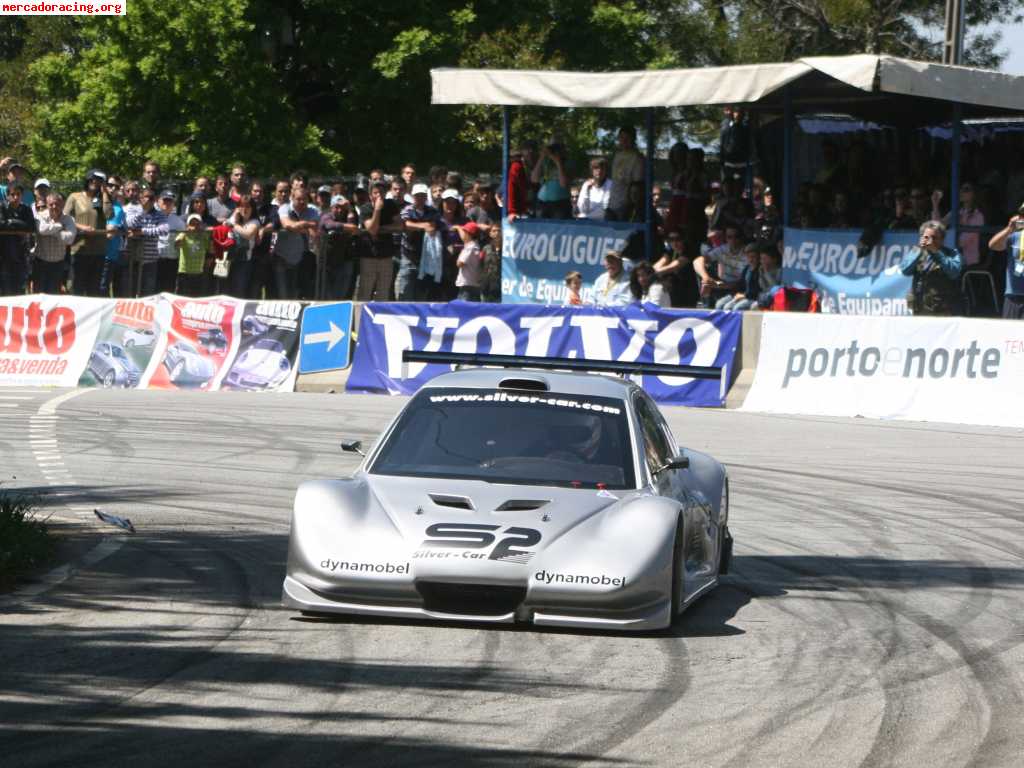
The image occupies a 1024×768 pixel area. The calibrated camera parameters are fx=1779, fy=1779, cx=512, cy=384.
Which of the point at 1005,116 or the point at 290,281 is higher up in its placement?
the point at 1005,116

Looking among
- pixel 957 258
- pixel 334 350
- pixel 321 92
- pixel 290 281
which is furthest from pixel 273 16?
pixel 957 258

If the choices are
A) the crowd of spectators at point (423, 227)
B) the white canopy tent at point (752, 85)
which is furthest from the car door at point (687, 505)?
the crowd of spectators at point (423, 227)

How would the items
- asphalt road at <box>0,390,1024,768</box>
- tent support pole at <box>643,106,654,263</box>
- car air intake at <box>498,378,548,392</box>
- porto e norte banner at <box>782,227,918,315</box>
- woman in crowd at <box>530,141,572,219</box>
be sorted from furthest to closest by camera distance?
woman in crowd at <box>530,141,572,219</box>
tent support pole at <box>643,106,654,263</box>
porto e norte banner at <box>782,227,918,315</box>
car air intake at <box>498,378,548,392</box>
asphalt road at <box>0,390,1024,768</box>

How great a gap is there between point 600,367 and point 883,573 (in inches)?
85.6

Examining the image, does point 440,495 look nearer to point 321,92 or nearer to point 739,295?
point 739,295

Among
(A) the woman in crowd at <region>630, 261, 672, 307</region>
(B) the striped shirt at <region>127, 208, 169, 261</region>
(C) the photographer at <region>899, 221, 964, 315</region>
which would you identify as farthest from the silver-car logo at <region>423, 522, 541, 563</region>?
(B) the striped shirt at <region>127, 208, 169, 261</region>

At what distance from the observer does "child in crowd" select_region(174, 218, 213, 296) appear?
25.2 m

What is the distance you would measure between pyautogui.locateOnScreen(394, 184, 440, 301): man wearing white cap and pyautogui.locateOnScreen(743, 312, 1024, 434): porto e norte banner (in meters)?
5.47

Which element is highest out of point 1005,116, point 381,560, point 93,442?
point 1005,116

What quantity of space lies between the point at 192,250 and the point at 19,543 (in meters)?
15.5

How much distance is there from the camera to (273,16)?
1598 inches

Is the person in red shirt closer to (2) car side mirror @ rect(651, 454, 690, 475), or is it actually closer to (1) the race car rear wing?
(1) the race car rear wing

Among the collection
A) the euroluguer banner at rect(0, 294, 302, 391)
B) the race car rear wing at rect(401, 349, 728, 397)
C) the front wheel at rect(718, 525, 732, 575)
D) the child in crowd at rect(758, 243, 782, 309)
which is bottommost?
the euroluguer banner at rect(0, 294, 302, 391)

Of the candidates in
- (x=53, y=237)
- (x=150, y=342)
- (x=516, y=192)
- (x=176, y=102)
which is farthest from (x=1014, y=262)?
(x=176, y=102)
